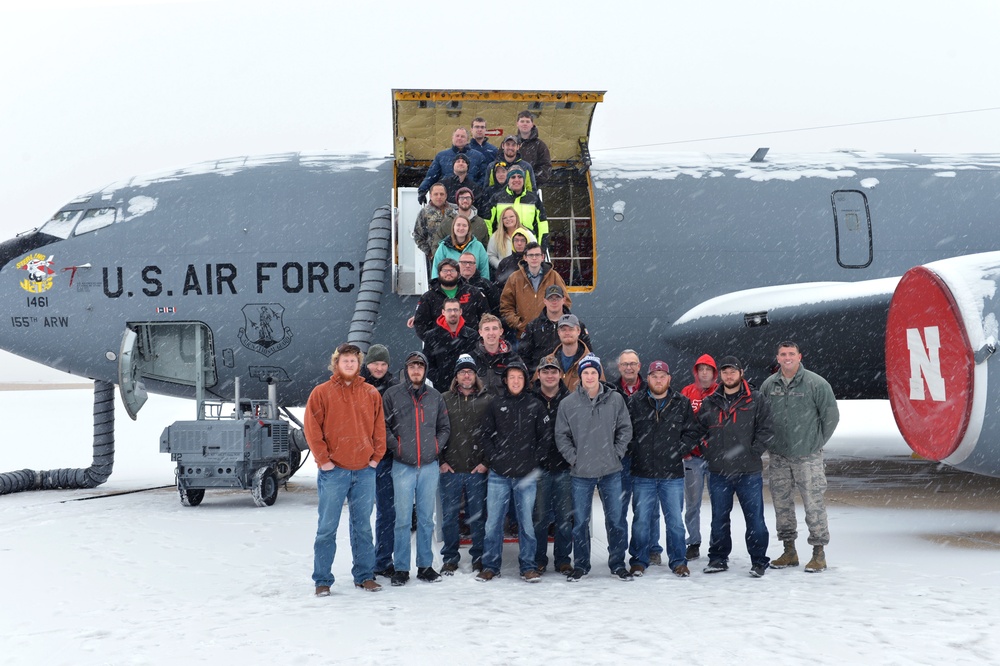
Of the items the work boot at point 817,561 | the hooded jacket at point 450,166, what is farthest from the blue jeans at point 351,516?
Answer: the hooded jacket at point 450,166

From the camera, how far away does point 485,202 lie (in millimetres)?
10461

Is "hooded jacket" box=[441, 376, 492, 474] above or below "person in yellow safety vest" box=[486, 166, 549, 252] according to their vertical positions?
below

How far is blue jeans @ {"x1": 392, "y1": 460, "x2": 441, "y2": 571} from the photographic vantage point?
23.4 ft

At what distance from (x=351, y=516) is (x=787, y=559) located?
3.69 metres

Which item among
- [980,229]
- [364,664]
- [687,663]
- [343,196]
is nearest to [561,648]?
[687,663]

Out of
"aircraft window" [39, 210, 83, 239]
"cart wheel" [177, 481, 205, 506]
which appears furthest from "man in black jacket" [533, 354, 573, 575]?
"aircraft window" [39, 210, 83, 239]

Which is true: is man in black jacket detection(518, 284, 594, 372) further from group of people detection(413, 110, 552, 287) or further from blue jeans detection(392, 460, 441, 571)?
blue jeans detection(392, 460, 441, 571)

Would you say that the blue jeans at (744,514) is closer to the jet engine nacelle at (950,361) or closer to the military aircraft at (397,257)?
the jet engine nacelle at (950,361)

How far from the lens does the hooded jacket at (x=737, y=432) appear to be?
24.3 feet

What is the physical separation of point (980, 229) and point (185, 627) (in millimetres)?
11658

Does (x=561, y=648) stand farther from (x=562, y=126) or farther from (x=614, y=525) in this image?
(x=562, y=126)

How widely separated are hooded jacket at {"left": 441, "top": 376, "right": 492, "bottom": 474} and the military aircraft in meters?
3.81

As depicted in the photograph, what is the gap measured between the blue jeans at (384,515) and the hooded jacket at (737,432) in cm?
268

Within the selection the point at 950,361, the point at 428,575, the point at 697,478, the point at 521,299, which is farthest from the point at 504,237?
the point at 950,361
